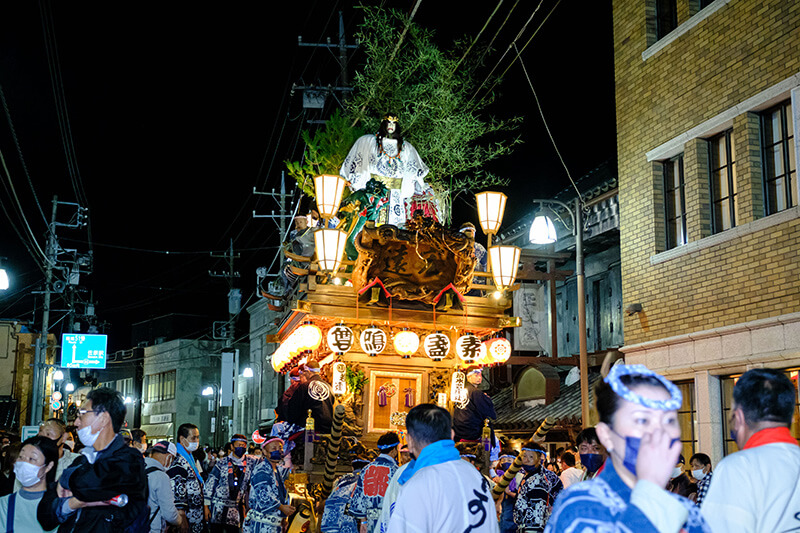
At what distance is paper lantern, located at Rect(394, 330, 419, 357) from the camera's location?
12.5 m

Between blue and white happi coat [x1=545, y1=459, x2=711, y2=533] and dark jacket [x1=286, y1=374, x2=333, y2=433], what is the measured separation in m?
9.94

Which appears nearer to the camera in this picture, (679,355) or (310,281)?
(310,281)

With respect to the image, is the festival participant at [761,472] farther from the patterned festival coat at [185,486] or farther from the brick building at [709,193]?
the patterned festival coat at [185,486]

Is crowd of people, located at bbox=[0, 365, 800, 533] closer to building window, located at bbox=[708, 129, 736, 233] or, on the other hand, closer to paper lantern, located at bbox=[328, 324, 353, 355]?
paper lantern, located at bbox=[328, 324, 353, 355]

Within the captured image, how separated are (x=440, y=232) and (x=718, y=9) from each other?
6370 mm

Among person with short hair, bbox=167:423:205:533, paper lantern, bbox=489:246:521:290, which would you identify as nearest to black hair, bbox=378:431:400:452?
person with short hair, bbox=167:423:205:533

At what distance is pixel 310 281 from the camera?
469 inches

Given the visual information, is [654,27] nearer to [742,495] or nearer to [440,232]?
[440,232]

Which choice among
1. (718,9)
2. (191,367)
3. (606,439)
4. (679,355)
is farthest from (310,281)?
(191,367)

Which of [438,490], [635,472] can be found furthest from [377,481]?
[635,472]

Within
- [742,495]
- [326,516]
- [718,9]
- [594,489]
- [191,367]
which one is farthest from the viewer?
[191,367]

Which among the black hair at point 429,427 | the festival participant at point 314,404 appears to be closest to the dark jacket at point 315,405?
the festival participant at point 314,404

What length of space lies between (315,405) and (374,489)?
14.6 feet

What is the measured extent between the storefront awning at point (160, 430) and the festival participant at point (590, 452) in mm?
50060
